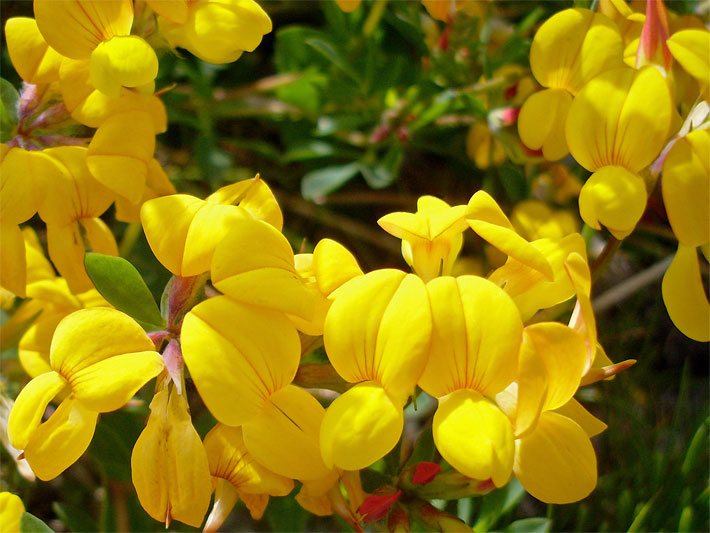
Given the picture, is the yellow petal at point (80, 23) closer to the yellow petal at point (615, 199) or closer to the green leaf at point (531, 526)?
the yellow petal at point (615, 199)

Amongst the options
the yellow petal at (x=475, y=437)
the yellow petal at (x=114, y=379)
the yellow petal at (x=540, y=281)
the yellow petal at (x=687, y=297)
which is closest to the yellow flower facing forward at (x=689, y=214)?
the yellow petal at (x=687, y=297)

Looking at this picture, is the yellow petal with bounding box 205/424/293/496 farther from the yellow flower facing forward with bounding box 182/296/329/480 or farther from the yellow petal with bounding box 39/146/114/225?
the yellow petal with bounding box 39/146/114/225

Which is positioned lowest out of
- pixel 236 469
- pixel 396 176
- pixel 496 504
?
pixel 496 504

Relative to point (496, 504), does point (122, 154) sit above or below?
above

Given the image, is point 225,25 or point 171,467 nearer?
point 171,467

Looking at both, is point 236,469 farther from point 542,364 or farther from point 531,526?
point 531,526

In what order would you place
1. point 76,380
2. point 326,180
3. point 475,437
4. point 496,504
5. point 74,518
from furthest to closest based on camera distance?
point 326,180
point 74,518
point 496,504
point 76,380
point 475,437

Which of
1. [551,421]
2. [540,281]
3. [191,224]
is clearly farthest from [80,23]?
[551,421]

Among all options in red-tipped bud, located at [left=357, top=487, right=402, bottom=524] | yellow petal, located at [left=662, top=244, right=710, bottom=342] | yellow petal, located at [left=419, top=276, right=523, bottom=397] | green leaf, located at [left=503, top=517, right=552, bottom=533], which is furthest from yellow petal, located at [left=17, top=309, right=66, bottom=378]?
yellow petal, located at [left=662, top=244, right=710, bottom=342]
